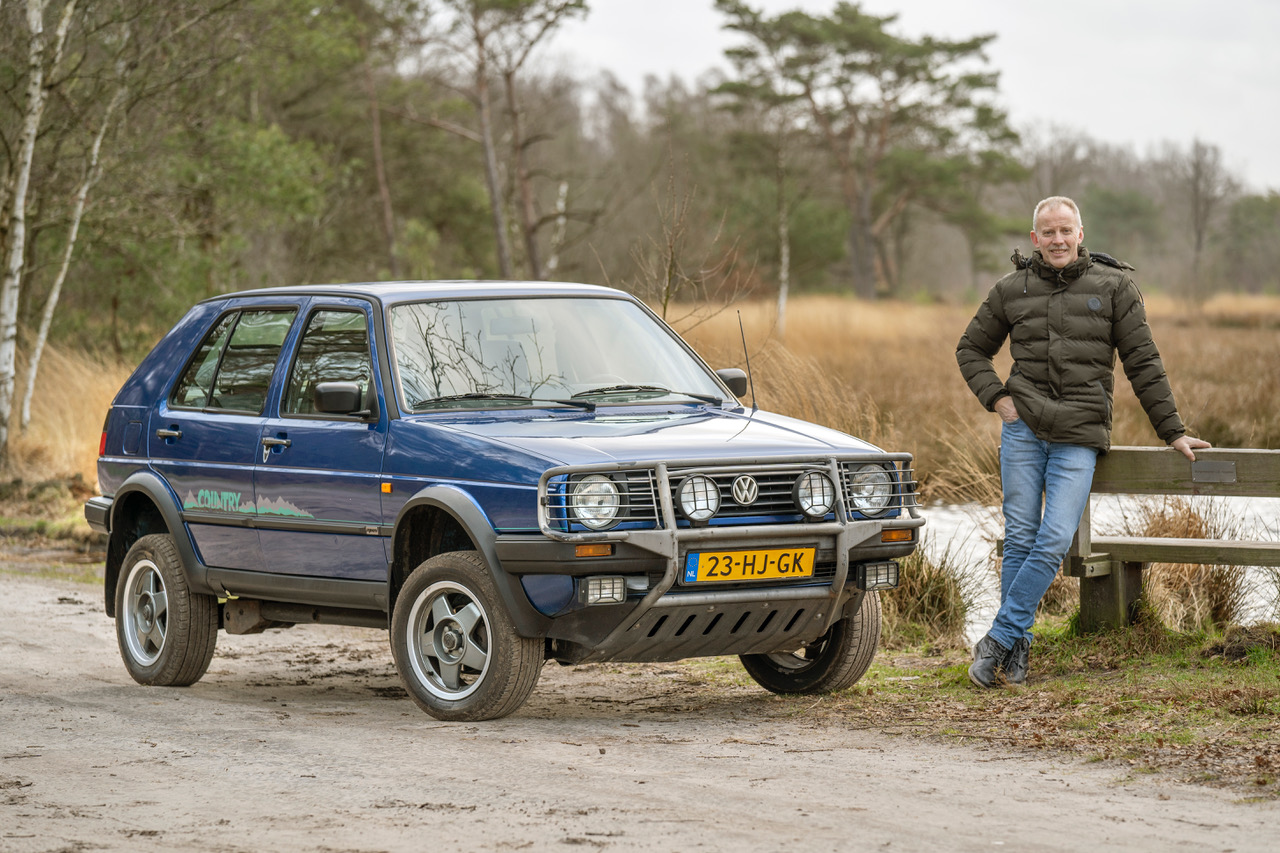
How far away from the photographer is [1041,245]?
7191mm

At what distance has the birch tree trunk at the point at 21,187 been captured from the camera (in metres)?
17.6

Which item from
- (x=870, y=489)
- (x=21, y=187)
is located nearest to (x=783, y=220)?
(x=21, y=187)

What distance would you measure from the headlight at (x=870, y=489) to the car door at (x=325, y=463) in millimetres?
1990

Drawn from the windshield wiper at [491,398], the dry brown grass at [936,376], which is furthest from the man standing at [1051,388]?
the dry brown grass at [936,376]

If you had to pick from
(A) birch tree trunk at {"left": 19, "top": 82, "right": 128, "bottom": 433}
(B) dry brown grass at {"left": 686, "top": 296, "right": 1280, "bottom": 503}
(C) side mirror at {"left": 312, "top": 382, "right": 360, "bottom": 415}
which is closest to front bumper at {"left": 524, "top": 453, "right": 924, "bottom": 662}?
(C) side mirror at {"left": 312, "top": 382, "right": 360, "bottom": 415}

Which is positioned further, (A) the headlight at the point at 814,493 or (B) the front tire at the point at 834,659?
(B) the front tire at the point at 834,659

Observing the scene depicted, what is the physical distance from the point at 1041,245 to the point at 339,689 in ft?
13.3

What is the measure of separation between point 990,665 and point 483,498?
2.60 m

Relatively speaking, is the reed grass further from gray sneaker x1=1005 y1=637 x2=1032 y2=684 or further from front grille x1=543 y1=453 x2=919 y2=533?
front grille x1=543 y1=453 x2=919 y2=533

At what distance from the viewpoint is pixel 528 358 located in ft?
23.7

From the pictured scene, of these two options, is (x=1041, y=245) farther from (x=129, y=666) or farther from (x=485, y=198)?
(x=485, y=198)

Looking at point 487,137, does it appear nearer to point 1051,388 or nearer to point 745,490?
point 1051,388

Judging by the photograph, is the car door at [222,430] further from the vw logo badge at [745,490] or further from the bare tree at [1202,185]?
the bare tree at [1202,185]

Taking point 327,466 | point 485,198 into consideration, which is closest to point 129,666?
point 327,466
